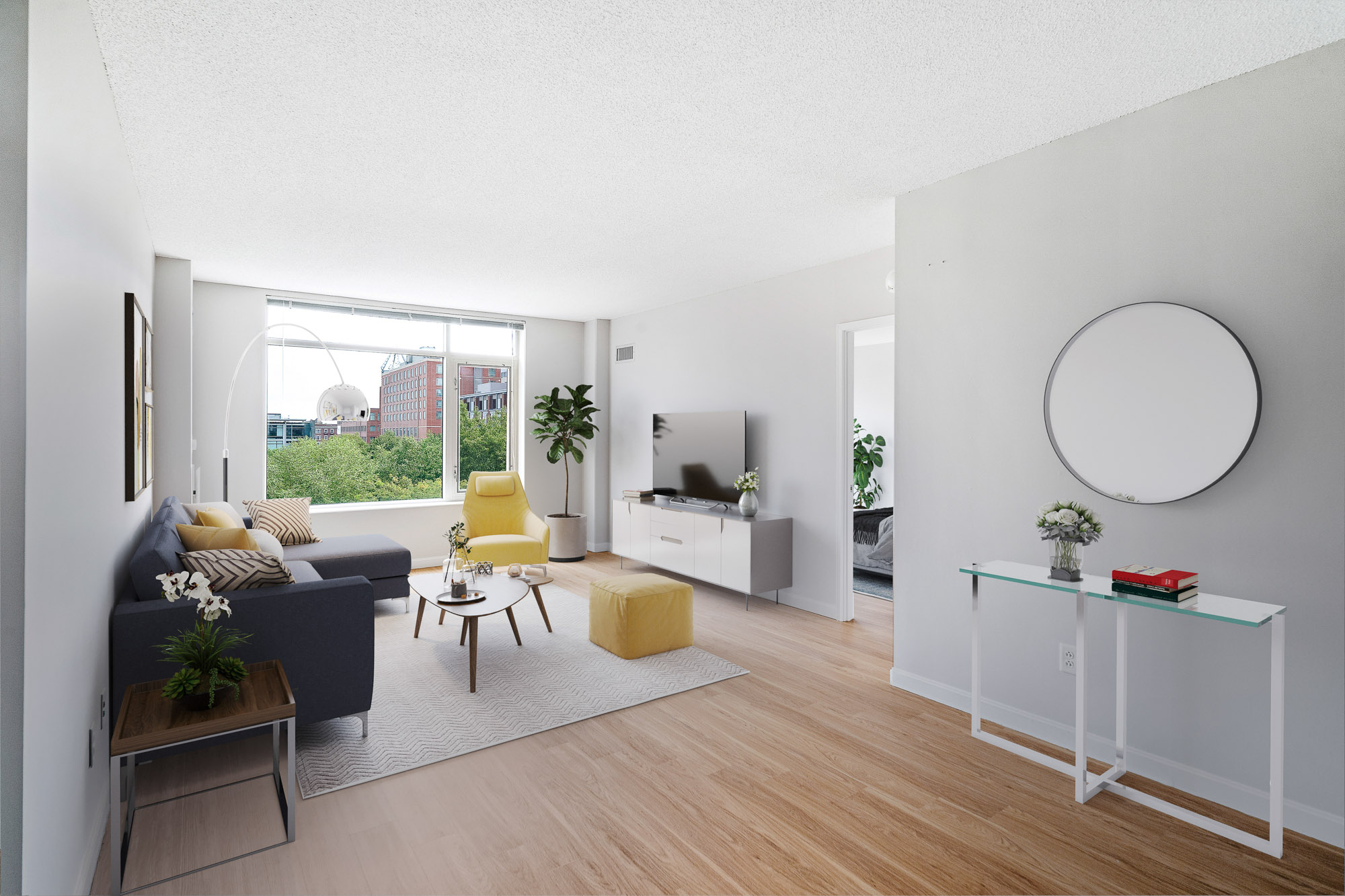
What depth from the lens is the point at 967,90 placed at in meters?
2.44

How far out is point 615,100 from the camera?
8.21 feet

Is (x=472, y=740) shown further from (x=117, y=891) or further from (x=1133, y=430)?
(x=1133, y=430)

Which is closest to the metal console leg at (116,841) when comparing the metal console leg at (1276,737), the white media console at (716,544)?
the metal console leg at (1276,737)

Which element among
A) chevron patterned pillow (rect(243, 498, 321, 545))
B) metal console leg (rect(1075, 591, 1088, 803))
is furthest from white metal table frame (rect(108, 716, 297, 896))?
chevron patterned pillow (rect(243, 498, 321, 545))

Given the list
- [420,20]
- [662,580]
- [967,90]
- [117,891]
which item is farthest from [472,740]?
[967,90]

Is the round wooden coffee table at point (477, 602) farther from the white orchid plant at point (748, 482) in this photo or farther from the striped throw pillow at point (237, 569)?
the white orchid plant at point (748, 482)

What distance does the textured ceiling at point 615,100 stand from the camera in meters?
2.03

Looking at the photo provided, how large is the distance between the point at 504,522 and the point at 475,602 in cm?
251

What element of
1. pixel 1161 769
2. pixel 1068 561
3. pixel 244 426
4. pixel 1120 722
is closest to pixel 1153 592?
pixel 1068 561

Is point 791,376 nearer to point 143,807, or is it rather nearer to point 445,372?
point 445,372

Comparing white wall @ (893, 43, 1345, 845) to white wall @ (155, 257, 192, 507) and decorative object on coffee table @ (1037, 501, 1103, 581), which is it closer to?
decorative object on coffee table @ (1037, 501, 1103, 581)

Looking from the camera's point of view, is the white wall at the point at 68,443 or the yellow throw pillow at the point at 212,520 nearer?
the white wall at the point at 68,443

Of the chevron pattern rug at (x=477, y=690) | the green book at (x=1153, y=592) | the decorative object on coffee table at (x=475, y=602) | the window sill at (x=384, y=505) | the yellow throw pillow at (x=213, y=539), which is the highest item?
the yellow throw pillow at (x=213, y=539)

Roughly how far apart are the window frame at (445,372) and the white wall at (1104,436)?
457 cm
